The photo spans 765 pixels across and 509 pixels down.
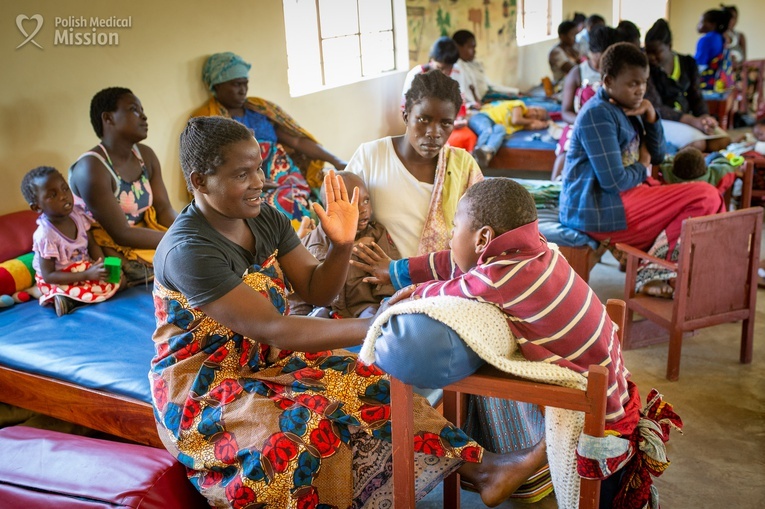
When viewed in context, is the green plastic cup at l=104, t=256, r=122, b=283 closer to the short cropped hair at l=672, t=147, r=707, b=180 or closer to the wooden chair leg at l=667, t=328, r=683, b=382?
the wooden chair leg at l=667, t=328, r=683, b=382

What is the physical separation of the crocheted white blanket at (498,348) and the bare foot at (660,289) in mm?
2061

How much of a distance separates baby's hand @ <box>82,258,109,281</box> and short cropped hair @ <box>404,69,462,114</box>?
1.47 meters

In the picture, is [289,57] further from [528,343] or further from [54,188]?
[528,343]

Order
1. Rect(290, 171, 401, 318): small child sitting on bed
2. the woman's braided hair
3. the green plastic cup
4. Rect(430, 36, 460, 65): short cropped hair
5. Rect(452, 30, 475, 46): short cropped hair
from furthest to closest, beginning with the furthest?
Rect(452, 30, 475, 46): short cropped hair, Rect(430, 36, 460, 65): short cropped hair, the green plastic cup, Rect(290, 171, 401, 318): small child sitting on bed, the woman's braided hair

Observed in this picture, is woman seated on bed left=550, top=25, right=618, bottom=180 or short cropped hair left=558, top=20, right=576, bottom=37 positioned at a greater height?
short cropped hair left=558, top=20, right=576, bottom=37

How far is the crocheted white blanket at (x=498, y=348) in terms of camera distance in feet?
4.99

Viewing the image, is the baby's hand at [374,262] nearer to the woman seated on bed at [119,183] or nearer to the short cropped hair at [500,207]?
the short cropped hair at [500,207]

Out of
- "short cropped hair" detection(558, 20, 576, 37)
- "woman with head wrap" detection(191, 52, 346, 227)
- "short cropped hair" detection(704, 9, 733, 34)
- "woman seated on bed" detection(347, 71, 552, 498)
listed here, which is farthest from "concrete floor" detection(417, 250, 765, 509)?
"short cropped hair" detection(704, 9, 733, 34)

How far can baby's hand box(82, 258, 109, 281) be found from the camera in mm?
3008

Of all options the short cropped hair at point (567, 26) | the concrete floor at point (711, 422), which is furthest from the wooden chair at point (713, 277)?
the short cropped hair at point (567, 26)

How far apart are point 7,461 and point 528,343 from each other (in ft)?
5.08

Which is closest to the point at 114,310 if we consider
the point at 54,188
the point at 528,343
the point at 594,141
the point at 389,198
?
the point at 54,188

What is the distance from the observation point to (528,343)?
1.65m

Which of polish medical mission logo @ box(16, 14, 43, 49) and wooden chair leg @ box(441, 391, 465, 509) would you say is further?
polish medical mission logo @ box(16, 14, 43, 49)
